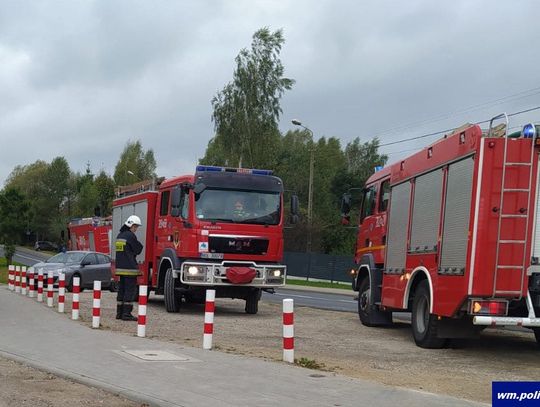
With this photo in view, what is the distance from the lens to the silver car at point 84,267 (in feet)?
82.9

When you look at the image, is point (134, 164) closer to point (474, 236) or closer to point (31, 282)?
point (31, 282)

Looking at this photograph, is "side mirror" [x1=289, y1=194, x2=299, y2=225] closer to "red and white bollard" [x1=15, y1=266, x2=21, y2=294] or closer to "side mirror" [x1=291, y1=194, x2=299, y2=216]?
"side mirror" [x1=291, y1=194, x2=299, y2=216]

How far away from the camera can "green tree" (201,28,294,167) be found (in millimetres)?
→ 53781

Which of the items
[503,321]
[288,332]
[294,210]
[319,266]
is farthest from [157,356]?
[319,266]

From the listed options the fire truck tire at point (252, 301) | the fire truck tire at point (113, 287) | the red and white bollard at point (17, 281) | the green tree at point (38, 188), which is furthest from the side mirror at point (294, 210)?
the green tree at point (38, 188)

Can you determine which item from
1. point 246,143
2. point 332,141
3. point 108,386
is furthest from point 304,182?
point 108,386

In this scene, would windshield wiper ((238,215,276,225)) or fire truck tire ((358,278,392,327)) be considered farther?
windshield wiper ((238,215,276,225))

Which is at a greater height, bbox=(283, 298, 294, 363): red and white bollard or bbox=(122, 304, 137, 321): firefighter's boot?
bbox=(283, 298, 294, 363): red and white bollard

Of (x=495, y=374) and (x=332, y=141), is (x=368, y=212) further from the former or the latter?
(x=332, y=141)

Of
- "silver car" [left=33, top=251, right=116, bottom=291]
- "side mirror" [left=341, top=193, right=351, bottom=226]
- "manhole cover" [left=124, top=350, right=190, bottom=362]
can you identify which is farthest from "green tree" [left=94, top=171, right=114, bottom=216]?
"manhole cover" [left=124, top=350, right=190, bottom=362]

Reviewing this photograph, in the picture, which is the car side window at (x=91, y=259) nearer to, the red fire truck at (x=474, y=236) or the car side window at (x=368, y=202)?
the car side window at (x=368, y=202)

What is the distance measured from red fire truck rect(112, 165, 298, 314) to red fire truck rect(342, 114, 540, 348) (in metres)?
4.66

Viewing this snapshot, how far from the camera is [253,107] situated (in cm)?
5384

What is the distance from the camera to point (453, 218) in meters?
10.8
